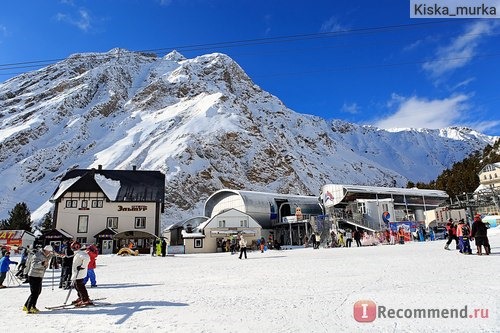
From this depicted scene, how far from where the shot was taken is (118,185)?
46.4m

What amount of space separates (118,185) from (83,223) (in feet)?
20.9

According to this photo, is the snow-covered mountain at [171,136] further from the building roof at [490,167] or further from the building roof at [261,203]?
the building roof at [490,167]

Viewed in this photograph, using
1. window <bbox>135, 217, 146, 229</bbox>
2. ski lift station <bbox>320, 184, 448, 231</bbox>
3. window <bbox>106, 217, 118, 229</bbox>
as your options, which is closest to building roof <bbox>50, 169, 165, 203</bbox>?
window <bbox>135, 217, 146, 229</bbox>

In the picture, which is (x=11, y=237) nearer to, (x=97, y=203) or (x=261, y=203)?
(x=97, y=203)

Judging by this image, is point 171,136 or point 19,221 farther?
point 171,136

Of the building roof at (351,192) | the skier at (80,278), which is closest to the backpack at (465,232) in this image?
the skier at (80,278)

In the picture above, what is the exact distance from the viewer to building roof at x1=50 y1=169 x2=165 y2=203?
44.4 meters

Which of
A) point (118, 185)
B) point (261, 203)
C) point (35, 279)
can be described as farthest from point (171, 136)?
point (35, 279)

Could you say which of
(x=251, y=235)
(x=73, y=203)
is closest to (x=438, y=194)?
(x=251, y=235)

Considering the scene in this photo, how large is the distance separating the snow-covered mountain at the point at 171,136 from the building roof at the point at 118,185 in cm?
2072

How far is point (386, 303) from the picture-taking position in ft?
19.3

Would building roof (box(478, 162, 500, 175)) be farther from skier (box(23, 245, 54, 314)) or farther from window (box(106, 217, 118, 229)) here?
skier (box(23, 245, 54, 314))

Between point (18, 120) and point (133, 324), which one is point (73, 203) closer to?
point (133, 324)

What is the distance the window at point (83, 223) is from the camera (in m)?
42.8
